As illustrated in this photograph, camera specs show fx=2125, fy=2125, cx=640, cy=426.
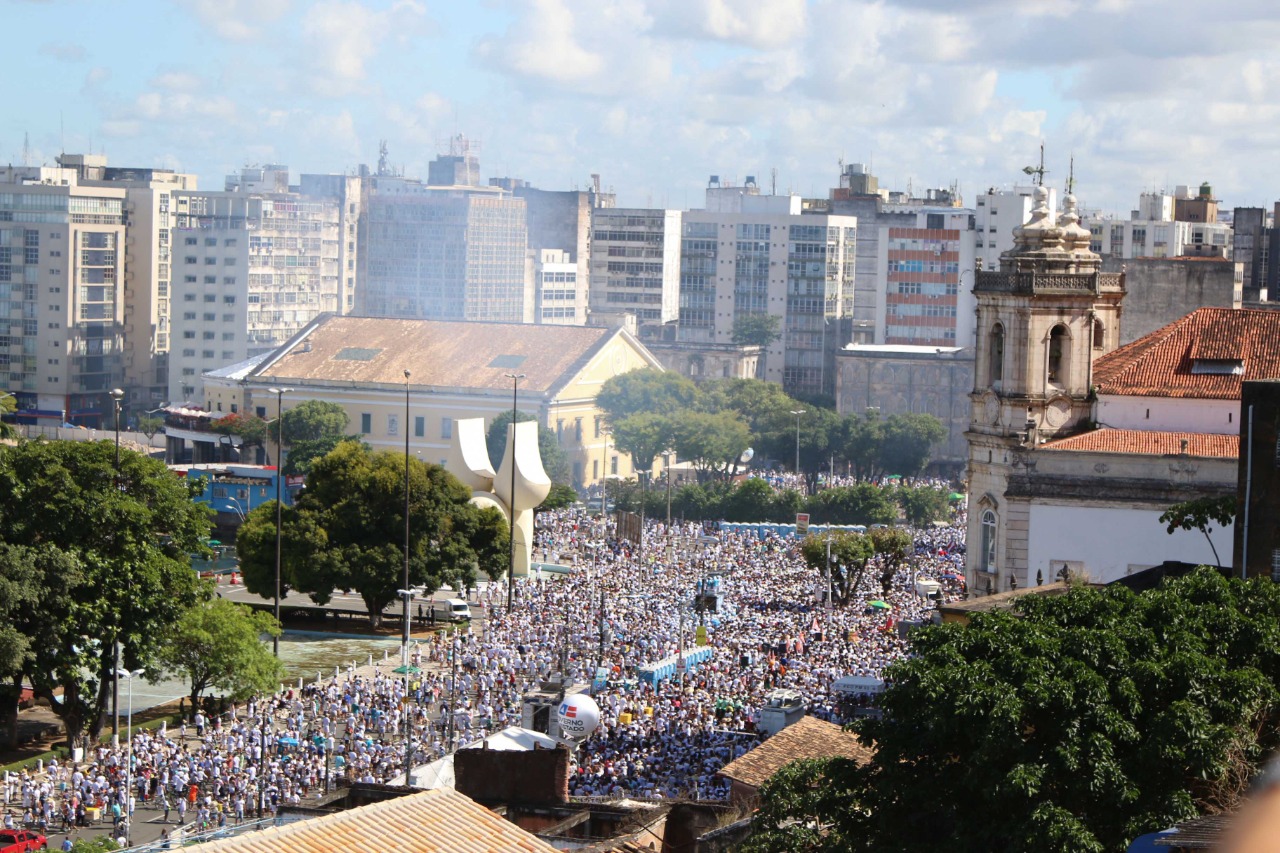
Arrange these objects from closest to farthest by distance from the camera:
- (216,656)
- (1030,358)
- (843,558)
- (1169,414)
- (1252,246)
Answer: (216,656), (1169,414), (1030,358), (843,558), (1252,246)

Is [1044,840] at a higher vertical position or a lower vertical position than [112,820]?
higher

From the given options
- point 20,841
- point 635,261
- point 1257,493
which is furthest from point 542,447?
point 635,261

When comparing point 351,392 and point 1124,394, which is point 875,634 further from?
point 351,392

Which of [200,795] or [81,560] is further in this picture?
[81,560]

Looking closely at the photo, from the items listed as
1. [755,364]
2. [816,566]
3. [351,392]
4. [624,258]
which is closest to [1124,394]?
[816,566]

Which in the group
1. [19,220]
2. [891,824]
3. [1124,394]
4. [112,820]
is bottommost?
[112,820]

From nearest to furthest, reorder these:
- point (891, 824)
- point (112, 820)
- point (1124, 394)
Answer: point (891, 824) → point (112, 820) → point (1124, 394)

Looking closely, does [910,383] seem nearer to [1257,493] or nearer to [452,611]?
[452,611]
